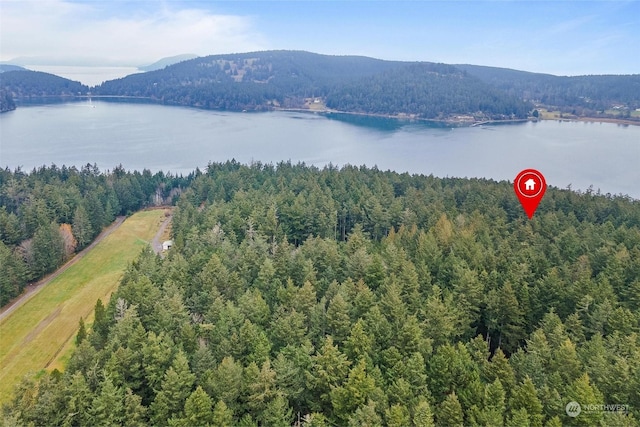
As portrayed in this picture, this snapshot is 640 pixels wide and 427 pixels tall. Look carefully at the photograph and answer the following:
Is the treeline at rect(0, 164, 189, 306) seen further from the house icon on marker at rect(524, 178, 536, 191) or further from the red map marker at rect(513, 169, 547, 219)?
the house icon on marker at rect(524, 178, 536, 191)

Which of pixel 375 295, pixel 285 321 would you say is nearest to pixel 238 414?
pixel 285 321

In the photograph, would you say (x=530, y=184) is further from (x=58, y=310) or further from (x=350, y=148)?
(x=350, y=148)

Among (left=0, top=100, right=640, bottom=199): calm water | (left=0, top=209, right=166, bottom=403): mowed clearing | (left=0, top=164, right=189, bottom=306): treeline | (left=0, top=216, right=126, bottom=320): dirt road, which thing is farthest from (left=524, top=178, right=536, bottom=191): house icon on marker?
(left=0, top=100, right=640, bottom=199): calm water

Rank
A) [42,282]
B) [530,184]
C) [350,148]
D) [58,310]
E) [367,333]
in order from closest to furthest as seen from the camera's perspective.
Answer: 1. [367,333]
2. [530,184]
3. [58,310]
4. [42,282]
5. [350,148]

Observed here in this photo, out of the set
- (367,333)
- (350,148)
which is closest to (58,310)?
(367,333)

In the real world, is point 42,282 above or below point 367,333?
below

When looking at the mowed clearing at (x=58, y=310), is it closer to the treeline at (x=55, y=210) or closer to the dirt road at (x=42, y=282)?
the dirt road at (x=42, y=282)

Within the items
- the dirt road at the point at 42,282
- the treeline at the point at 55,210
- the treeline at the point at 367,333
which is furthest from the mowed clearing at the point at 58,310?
the treeline at the point at 367,333
